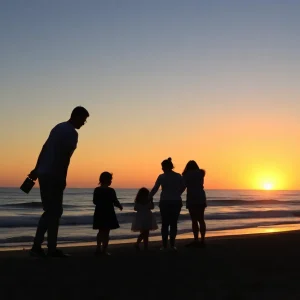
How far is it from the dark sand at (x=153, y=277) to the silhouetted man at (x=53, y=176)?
0.29 metres

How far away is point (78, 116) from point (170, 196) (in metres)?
2.88

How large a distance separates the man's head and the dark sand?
1.72 meters

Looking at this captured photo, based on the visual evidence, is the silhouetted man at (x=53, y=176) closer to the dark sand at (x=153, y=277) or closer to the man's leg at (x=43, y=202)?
the man's leg at (x=43, y=202)

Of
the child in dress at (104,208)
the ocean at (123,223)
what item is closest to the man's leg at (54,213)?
the child in dress at (104,208)

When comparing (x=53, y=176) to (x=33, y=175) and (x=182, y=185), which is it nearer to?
(x=33, y=175)

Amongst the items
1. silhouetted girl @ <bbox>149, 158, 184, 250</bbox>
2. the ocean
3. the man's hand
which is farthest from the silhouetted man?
the ocean

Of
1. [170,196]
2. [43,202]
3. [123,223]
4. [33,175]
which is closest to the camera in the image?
[43,202]

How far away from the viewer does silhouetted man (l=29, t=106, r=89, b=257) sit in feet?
21.1

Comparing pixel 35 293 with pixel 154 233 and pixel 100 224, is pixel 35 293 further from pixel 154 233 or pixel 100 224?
pixel 154 233

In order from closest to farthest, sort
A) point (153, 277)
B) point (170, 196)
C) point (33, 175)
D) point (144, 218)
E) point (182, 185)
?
1. point (153, 277)
2. point (33, 175)
3. point (170, 196)
4. point (182, 185)
5. point (144, 218)

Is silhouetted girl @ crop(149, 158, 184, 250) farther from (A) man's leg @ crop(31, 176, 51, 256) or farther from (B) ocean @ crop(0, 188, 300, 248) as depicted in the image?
(B) ocean @ crop(0, 188, 300, 248)

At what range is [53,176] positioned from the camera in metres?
6.45

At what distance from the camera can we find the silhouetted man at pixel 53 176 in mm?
6441

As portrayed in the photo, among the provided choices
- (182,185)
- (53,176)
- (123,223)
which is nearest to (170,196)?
(182,185)
